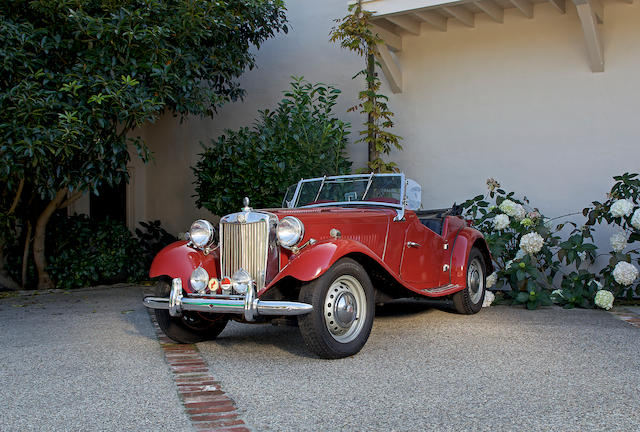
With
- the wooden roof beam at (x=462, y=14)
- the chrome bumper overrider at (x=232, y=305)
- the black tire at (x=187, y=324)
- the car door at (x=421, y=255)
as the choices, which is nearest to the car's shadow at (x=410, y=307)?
the car door at (x=421, y=255)

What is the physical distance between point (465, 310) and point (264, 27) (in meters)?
5.01

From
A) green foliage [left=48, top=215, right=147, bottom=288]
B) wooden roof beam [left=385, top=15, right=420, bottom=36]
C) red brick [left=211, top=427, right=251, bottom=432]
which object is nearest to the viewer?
red brick [left=211, top=427, right=251, bottom=432]

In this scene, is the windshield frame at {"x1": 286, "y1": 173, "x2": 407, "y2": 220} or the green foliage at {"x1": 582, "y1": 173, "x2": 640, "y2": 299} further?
the green foliage at {"x1": 582, "y1": 173, "x2": 640, "y2": 299}

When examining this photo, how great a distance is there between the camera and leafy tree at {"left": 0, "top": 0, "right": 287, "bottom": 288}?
6062 millimetres

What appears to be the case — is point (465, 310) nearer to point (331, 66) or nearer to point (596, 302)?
point (596, 302)

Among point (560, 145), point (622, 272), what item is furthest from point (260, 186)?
point (622, 272)

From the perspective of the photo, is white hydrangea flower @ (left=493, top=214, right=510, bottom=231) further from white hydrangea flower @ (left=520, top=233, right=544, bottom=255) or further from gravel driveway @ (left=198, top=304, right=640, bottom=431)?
gravel driveway @ (left=198, top=304, right=640, bottom=431)

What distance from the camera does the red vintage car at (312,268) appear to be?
4.01 m

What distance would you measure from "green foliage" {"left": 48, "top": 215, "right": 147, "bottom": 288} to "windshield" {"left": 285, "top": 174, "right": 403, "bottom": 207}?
4.14m

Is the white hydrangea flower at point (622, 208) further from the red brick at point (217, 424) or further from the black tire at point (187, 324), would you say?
the red brick at point (217, 424)

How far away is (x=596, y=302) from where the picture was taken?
6.20m

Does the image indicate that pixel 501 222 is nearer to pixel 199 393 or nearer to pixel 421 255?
pixel 421 255

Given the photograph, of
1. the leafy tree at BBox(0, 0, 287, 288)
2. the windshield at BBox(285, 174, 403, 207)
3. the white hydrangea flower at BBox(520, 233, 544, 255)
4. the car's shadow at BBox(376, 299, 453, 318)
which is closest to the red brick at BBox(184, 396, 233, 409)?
the windshield at BBox(285, 174, 403, 207)

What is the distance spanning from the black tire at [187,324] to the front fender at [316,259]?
2.76ft
